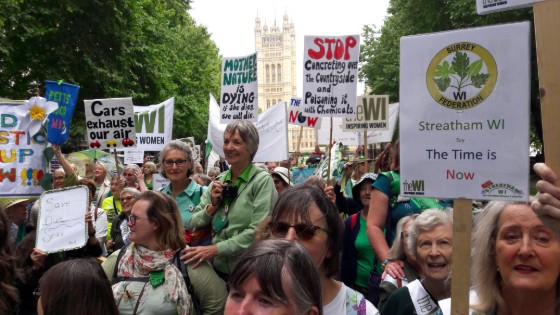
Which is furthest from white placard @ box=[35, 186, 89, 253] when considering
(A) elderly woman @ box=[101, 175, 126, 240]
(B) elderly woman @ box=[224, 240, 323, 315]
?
(B) elderly woman @ box=[224, 240, 323, 315]

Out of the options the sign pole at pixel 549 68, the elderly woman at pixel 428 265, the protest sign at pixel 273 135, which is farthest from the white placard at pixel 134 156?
the sign pole at pixel 549 68

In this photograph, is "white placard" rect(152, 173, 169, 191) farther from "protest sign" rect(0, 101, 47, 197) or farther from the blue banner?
"protest sign" rect(0, 101, 47, 197)

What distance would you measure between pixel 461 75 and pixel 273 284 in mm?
1252

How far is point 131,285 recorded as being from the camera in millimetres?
3746

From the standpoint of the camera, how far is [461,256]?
2742mm

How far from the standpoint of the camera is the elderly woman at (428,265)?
3.16m

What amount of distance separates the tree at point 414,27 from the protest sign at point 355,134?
434 centimetres

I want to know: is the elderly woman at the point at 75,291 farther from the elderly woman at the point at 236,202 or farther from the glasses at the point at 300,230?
the elderly woman at the point at 236,202

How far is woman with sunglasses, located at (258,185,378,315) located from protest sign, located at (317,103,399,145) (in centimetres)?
1020

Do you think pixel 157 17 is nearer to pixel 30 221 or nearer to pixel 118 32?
pixel 118 32

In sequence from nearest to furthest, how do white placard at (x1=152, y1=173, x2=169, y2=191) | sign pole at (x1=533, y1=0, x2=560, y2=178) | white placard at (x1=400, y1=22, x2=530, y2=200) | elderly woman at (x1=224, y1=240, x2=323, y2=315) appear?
elderly woman at (x1=224, y1=240, x2=323, y2=315) → sign pole at (x1=533, y1=0, x2=560, y2=178) → white placard at (x1=400, y1=22, x2=530, y2=200) → white placard at (x1=152, y1=173, x2=169, y2=191)

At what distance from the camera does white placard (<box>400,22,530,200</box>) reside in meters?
2.63

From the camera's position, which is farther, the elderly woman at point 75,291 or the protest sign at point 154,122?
the protest sign at point 154,122

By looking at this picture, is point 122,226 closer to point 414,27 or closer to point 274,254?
point 274,254
